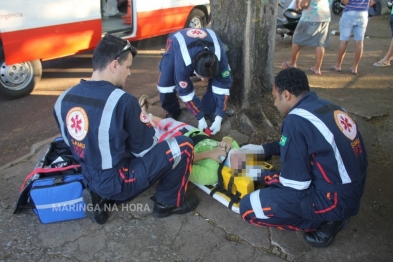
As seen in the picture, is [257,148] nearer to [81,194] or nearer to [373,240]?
[373,240]

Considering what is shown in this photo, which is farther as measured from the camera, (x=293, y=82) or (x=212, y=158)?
(x=212, y=158)

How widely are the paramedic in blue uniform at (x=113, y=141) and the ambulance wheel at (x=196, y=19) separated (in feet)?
15.7

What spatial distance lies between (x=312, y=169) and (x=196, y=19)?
5.53m

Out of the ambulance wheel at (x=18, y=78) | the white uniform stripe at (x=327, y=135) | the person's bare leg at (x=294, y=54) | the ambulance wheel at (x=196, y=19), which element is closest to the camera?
the white uniform stripe at (x=327, y=135)

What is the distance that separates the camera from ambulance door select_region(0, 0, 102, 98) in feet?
14.6

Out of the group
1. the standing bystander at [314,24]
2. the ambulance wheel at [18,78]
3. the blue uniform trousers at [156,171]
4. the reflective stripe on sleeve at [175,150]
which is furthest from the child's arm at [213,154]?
the standing bystander at [314,24]

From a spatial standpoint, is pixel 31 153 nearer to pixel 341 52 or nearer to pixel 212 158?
pixel 212 158

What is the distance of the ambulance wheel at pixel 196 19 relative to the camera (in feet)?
23.2

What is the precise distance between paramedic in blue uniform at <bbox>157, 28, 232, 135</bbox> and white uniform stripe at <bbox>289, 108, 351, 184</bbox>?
1211mm

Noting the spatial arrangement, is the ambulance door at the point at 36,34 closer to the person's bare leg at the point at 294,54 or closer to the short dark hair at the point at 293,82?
the person's bare leg at the point at 294,54

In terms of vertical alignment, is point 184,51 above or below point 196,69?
above

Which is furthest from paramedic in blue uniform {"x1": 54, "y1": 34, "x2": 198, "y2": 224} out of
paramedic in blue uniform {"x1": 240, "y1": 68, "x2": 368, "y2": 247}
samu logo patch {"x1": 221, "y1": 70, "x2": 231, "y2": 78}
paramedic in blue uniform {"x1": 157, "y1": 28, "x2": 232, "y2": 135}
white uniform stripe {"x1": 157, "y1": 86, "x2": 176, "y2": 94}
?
white uniform stripe {"x1": 157, "y1": 86, "x2": 176, "y2": 94}

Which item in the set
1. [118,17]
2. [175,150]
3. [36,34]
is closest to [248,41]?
[175,150]

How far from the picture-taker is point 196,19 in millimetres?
7270
